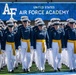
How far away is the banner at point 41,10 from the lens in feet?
59.1

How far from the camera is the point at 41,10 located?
1825cm

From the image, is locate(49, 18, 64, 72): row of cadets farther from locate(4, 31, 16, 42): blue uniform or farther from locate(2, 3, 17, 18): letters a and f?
locate(2, 3, 17, 18): letters a and f

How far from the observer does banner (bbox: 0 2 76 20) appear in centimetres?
1802

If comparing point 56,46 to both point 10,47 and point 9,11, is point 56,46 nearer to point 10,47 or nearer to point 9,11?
point 10,47

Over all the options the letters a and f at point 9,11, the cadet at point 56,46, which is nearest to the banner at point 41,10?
the letters a and f at point 9,11

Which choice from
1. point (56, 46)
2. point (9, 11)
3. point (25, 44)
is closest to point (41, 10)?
point (9, 11)

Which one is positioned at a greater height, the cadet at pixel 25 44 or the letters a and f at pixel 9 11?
the letters a and f at pixel 9 11

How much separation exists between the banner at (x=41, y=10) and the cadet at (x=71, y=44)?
6170mm

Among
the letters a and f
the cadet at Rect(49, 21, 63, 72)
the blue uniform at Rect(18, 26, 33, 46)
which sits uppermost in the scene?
the letters a and f

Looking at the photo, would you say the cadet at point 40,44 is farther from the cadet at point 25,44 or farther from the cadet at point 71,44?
the cadet at point 71,44

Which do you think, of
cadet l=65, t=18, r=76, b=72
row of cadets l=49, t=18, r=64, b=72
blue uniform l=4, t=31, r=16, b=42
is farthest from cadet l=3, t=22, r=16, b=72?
cadet l=65, t=18, r=76, b=72

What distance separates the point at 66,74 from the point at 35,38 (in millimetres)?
1603

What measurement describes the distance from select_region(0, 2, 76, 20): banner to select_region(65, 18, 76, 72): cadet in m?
6.17

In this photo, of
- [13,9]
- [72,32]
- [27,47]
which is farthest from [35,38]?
[13,9]
